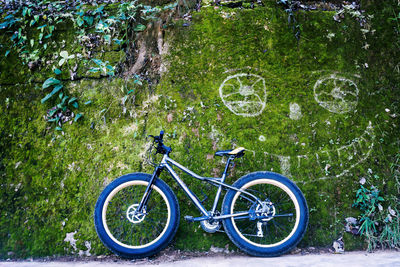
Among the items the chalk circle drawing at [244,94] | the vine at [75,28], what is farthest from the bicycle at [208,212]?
the vine at [75,28]

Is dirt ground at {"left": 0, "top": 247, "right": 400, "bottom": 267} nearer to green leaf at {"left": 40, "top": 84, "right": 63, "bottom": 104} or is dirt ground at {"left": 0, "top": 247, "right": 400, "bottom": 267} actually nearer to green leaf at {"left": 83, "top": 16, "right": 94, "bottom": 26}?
green leaf at {"left": 40, "top": 84, "right": 63, "bottom": 104}

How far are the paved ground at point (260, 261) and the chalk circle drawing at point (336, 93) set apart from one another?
1.69m

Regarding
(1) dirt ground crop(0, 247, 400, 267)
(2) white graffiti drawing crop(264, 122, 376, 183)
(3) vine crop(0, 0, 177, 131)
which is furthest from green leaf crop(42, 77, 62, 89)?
(2) white graffiti drawing crop(264, 122, 376, 183)

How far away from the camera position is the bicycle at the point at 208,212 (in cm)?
264

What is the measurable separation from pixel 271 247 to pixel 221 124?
1.51 metres

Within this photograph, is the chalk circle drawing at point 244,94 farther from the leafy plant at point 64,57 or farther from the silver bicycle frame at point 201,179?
the leafy plant at point 64,57

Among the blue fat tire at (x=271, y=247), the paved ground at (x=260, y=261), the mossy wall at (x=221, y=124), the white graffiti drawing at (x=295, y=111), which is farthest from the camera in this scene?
the white graffiti drawing at (x=295, y=111)

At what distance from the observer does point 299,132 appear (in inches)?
125

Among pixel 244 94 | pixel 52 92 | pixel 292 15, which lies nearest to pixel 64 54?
pixel 52 92

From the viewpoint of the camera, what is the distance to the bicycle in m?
2.64

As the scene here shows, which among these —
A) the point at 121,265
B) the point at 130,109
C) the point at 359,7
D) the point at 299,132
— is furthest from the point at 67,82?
the point at 359,7

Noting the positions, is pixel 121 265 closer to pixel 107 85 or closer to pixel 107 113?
pixel 107 113

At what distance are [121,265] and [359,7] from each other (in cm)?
443

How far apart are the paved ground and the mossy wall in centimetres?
15
